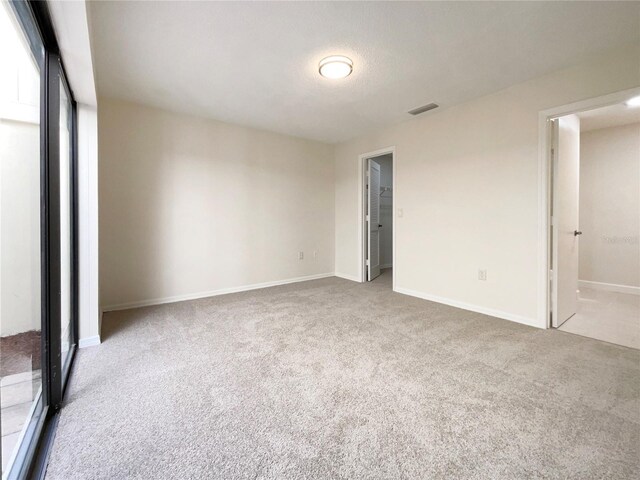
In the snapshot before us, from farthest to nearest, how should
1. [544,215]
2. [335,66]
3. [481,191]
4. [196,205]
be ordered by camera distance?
[196,205], [481,191], [544,215], [335,66]

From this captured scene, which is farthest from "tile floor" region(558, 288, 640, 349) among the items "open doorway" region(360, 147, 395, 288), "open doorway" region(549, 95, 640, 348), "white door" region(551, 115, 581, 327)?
"open doorway" region(360, 147, 395, 288)

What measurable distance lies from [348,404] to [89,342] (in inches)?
84.7

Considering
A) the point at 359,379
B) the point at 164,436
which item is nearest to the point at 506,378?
the point at 359,379

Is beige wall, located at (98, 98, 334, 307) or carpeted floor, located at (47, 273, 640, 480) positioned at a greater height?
beige wall, located at (98, 98, 334, 307)

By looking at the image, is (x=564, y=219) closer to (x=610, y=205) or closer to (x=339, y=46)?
(x=610, y=205)

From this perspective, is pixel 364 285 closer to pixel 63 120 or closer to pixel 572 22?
pixel 572 22

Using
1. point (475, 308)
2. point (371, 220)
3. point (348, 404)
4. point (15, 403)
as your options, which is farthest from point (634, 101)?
point (15, 403)

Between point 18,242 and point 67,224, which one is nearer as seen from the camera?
point 18,242

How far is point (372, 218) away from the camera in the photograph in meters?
4.75

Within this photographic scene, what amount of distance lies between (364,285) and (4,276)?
3.85 meters

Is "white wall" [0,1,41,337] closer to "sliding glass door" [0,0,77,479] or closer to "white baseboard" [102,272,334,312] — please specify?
"sliding glass door" [0,0,77,479]

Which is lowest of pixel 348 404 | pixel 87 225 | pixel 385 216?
pixel 348 404

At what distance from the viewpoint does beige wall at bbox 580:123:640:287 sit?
3.88 metres

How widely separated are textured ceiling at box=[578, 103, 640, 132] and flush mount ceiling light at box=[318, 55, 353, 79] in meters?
3.10
